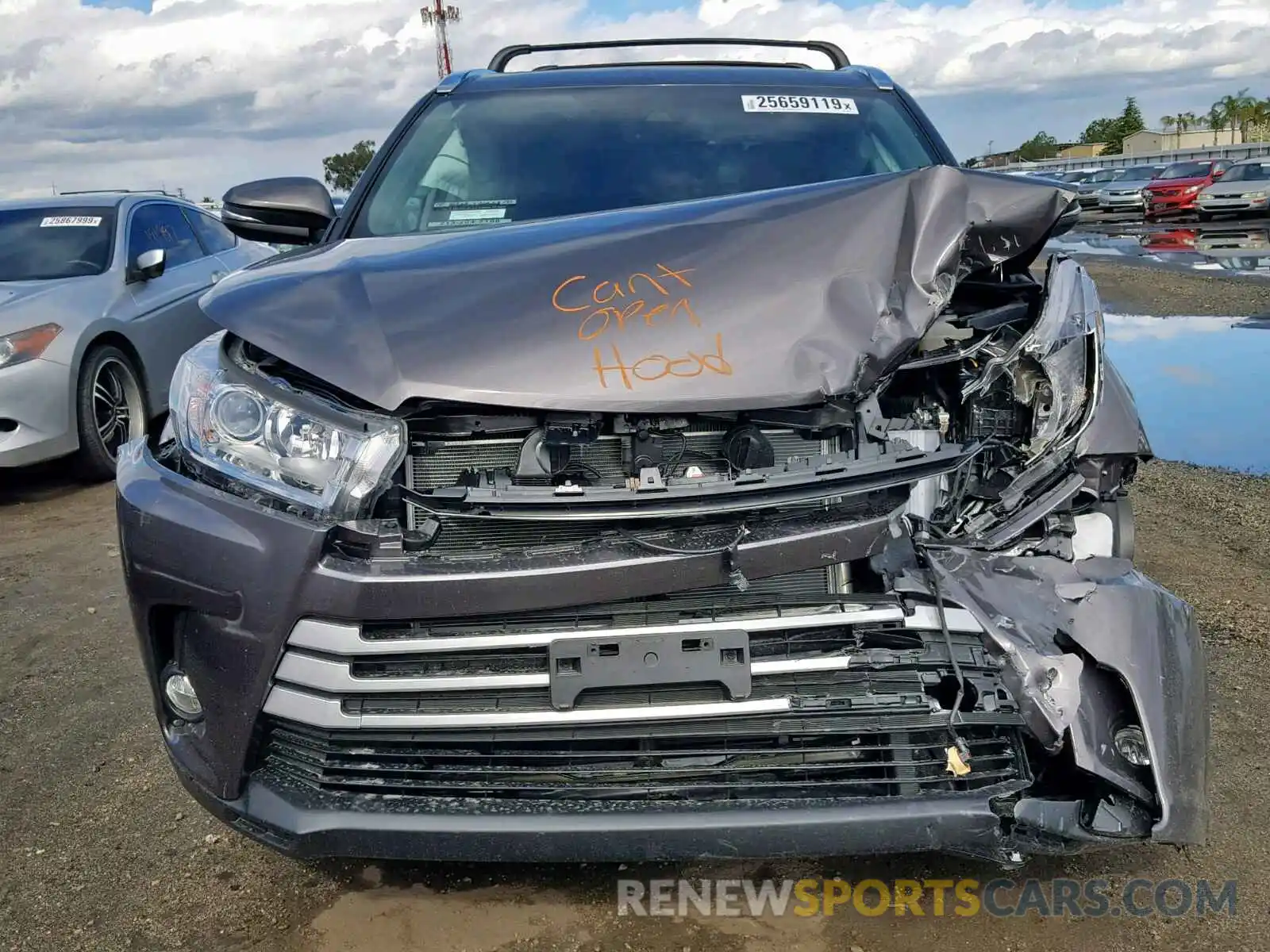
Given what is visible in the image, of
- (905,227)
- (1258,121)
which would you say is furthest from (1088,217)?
(1258,121)

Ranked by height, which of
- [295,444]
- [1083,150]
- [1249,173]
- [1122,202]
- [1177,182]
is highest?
[295,444]

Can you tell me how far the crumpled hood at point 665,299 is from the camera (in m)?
2.01

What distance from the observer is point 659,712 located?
191 cm

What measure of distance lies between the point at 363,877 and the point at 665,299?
4.80ft

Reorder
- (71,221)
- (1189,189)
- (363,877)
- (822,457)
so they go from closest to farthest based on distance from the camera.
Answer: (822,457) < (363,877) < (71,221) < (1189,189)

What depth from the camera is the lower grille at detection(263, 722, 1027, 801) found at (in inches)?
76.9

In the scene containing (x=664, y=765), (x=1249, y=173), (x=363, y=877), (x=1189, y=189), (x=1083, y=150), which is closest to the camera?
(x=664, y=765)

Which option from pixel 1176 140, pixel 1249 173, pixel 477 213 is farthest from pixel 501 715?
pixel 1176 140

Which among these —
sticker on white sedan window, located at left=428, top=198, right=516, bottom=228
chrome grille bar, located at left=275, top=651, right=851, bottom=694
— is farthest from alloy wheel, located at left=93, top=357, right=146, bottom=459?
chrome grille bar, located at left=275, top=651, right=851, bottom=694

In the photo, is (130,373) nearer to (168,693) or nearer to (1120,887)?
(168,693)

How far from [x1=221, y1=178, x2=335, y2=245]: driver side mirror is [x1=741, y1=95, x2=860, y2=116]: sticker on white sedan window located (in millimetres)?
1398

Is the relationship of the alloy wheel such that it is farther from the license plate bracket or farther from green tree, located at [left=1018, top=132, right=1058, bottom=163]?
green tree, located at [left=1018, top=132, right=1058, bottom=163]

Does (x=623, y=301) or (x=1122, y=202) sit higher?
(x=623, y=301)

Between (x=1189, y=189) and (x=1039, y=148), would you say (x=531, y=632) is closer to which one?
(x=1189, y=189)
